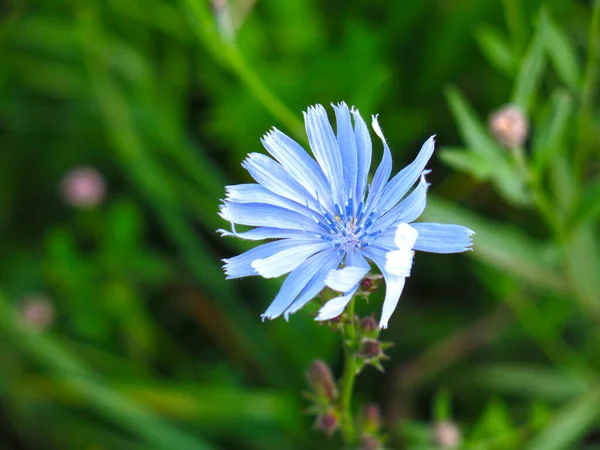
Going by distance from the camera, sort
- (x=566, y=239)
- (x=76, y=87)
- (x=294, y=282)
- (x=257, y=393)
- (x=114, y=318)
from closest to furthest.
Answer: (x=294, y=282), (x=566, y=239), (x=257, y=393), (x=114, y=318), (x=76, y=87)

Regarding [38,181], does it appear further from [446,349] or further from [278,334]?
[446,349]

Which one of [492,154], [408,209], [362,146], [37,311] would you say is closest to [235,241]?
[37,311]

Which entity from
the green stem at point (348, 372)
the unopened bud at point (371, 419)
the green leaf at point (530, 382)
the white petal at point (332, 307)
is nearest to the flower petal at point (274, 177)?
the green stem at point (348, 372)

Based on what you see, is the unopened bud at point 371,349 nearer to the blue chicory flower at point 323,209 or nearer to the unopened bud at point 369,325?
the unopened bud at point 369,325

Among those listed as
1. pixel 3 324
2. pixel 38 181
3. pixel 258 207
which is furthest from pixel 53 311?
pixel 258 207

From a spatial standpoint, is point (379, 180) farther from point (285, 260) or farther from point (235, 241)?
point (235, 241)

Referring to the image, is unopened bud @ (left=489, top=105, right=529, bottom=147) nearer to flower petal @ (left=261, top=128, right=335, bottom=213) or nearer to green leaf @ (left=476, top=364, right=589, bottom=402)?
flower petal @ (left=261, top=128, right=335, bottom=213)
